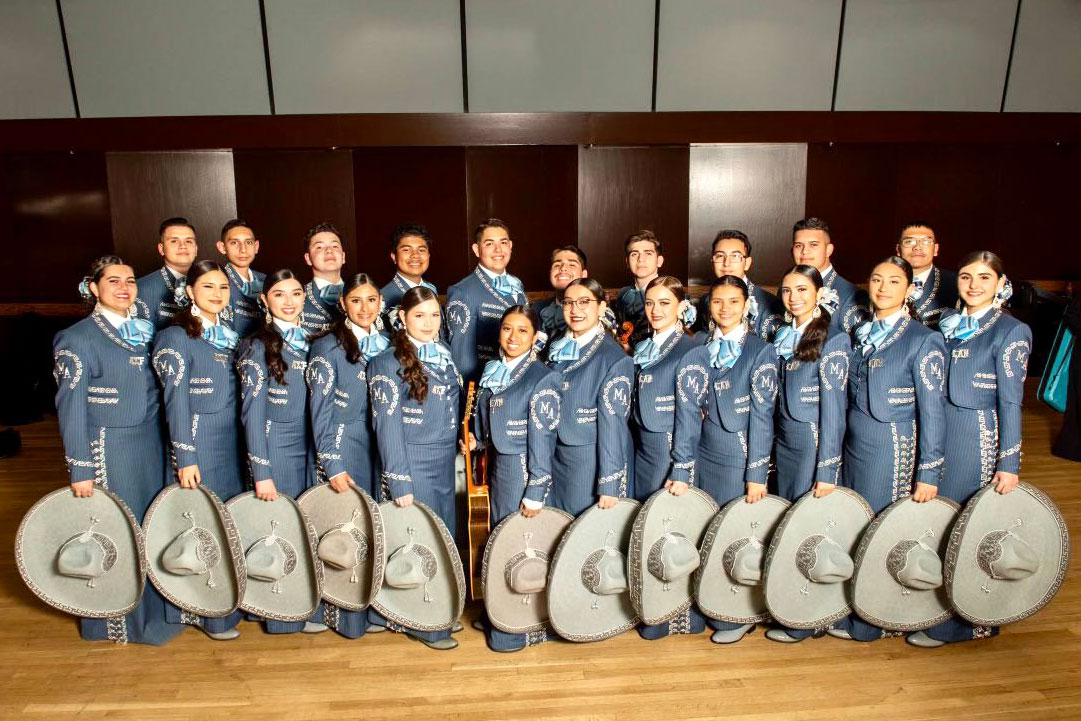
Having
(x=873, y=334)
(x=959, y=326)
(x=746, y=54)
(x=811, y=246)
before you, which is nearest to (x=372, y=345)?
(x=873, y=334)

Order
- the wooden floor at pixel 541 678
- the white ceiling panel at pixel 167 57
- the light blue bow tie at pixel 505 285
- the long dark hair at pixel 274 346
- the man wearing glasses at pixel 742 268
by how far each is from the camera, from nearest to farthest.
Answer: the wooden floor at pixel 541 678, the long dark hair at pixel 274 346, the man wearing glasses at pixel 742 268, the light blue bow tie at pixel 505 285, the white ceiling panel at pixel 167 57

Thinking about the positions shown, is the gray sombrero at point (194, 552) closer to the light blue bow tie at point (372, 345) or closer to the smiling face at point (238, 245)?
the light blue bow tie at point (372, 345)

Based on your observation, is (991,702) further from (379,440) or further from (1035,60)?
(1035,60)

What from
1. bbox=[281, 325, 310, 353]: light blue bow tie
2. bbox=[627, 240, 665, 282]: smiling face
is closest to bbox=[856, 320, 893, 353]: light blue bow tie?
bbox=[627, 240, 665, 282]: smiling face

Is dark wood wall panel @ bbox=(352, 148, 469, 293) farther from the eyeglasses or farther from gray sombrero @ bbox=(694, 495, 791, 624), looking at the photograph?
gray sombrero @ bbox=(694, 495, 791, 624)

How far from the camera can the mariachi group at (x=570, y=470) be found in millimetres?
2912

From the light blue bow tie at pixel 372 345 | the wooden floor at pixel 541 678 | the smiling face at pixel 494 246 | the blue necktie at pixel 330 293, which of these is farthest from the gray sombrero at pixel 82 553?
the smiling face at pixel 494 246

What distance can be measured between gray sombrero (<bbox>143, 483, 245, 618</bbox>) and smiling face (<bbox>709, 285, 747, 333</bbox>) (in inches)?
81.3

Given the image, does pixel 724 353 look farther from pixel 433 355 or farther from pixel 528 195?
pixel 528 195

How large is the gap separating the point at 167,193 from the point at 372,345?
4.41m

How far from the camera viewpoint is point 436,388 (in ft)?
9.80

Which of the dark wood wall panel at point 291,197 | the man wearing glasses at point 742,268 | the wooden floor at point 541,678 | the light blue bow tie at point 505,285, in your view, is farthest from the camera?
the dark wood wall panel at point 291,197

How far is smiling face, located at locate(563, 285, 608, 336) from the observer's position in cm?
303

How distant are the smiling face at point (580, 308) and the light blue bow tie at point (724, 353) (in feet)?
1.63
